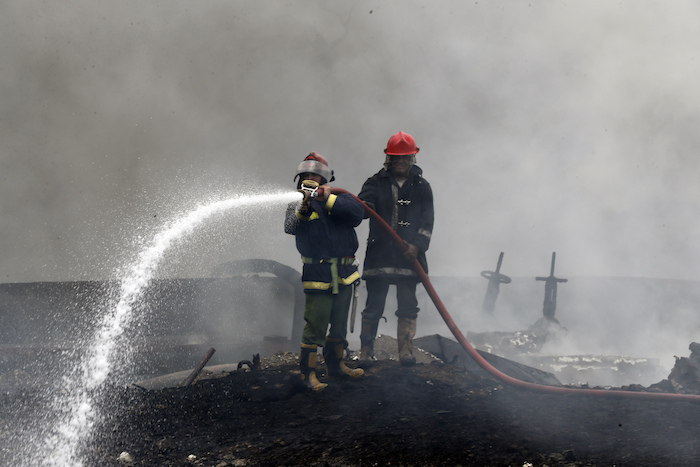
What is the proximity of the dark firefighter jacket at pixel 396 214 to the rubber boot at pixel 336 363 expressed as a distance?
1.02m

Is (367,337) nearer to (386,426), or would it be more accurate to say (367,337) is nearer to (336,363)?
(336,363)

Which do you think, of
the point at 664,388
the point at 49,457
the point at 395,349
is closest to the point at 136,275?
the point at 49,457

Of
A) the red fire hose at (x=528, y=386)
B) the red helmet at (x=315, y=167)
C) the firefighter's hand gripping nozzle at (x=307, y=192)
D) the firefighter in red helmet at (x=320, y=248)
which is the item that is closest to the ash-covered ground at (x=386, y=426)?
the red fire hose at (x=528, y=386)

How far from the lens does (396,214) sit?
19.0 ft

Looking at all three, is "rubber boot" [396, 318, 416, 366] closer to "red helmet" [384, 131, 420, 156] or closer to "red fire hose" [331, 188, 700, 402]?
"red fire hose" [331, 188, 700, 402]

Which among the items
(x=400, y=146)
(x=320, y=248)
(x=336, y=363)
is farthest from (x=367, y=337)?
(x=400, y=146)

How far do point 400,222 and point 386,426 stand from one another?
2537 mm

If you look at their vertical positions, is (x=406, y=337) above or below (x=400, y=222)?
below

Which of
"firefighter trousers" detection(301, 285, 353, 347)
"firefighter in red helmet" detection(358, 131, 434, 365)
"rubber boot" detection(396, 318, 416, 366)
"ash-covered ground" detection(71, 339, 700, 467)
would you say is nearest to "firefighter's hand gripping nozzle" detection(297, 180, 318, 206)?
"firefighter trousers" detection(301, 285, 353, 347)

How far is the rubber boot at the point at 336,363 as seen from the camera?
511cm

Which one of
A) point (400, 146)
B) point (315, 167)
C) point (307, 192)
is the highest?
point (400, 146)

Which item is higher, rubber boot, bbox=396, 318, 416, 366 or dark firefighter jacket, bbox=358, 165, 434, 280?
dark firefighter jacket, bbox=358, 165, 434, 280

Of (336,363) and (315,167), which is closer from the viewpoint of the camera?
(315,167)

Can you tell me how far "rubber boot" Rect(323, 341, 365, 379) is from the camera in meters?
5.11
